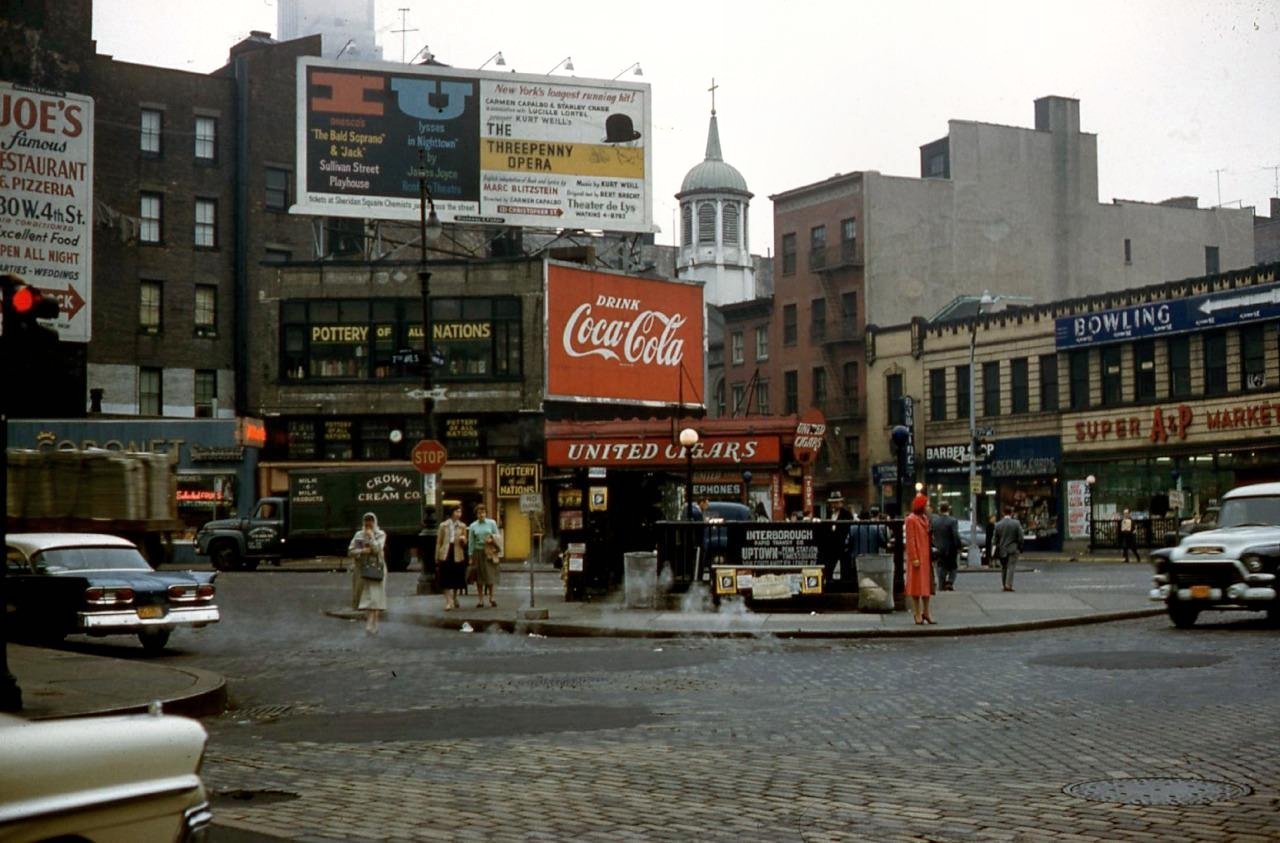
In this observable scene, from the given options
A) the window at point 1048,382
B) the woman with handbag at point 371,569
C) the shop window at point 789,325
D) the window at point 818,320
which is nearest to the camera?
the woman with handbag at point 371,569

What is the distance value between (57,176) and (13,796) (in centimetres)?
1627

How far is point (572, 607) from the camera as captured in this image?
2786 cm

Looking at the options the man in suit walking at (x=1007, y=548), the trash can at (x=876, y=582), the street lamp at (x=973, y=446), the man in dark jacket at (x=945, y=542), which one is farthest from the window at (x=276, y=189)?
the trash can at (x=876, y=582)

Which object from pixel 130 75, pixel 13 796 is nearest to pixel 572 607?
pixel 13 796

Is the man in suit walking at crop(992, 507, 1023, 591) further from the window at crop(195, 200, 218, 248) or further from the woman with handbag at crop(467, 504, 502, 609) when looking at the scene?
the window at crop(195, 200, 218, 248)

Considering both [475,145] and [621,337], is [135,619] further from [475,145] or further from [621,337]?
[621,337]

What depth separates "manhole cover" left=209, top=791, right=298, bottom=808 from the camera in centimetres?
959

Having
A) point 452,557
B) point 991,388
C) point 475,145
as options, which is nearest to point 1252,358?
point 991,388

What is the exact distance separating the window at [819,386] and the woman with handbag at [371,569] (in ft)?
168

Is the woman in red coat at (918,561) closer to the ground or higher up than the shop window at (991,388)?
closer to the ground

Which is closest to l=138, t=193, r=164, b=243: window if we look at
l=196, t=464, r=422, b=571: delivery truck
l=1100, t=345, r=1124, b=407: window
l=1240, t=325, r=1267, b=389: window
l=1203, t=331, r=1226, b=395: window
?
l=196, t=464, r=422, b=571: delivery truck

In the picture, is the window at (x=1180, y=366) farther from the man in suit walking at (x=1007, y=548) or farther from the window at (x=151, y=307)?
the window at (x=151, y=307)

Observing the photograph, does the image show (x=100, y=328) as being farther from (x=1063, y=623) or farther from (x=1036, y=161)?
(x=1063, y=623)

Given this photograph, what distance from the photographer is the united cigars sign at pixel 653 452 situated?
161ft
